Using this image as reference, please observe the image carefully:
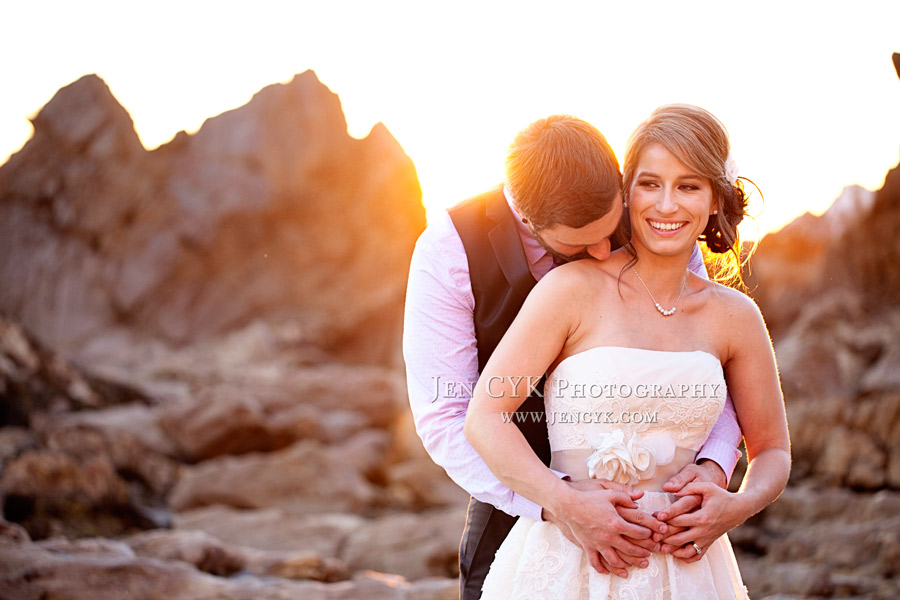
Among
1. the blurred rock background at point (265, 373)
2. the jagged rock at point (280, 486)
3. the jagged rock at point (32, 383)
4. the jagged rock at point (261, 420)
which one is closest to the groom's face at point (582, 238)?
the blurred rock background at point (265, 373)

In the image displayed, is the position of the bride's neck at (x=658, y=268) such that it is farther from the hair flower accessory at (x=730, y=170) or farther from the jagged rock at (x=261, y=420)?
the jagged rock at (x=261, y=420)

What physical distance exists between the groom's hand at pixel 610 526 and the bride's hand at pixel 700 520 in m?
0.04

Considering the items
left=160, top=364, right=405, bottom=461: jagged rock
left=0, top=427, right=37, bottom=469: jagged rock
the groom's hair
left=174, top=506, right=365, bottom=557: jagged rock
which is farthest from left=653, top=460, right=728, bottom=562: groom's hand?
left=160, top=364, right=405, bottom=461: jagged rock

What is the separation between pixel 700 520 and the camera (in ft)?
7.67

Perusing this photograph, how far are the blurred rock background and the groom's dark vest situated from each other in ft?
4.02

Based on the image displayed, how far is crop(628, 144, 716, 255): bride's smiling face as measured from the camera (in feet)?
8.19

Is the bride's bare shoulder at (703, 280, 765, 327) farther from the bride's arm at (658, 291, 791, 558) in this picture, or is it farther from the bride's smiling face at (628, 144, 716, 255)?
the bride's smiling face at (628, 144, 716, 255)

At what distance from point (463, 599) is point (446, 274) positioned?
3.72ft

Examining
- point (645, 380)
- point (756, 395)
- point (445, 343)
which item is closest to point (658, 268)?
point (645, 380)

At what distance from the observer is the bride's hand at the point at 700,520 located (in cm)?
234

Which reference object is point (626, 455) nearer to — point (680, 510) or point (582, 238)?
point (680, 510)

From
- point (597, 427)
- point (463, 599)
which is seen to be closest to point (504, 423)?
point (597, 427)

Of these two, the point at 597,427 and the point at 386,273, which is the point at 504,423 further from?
the point at 386,273

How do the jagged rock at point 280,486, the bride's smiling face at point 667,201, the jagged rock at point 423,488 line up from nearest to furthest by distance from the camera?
the bride's smiling face at point 667,201 → the jagged rock at point 280,486 → the jagged rock at point 423,488
